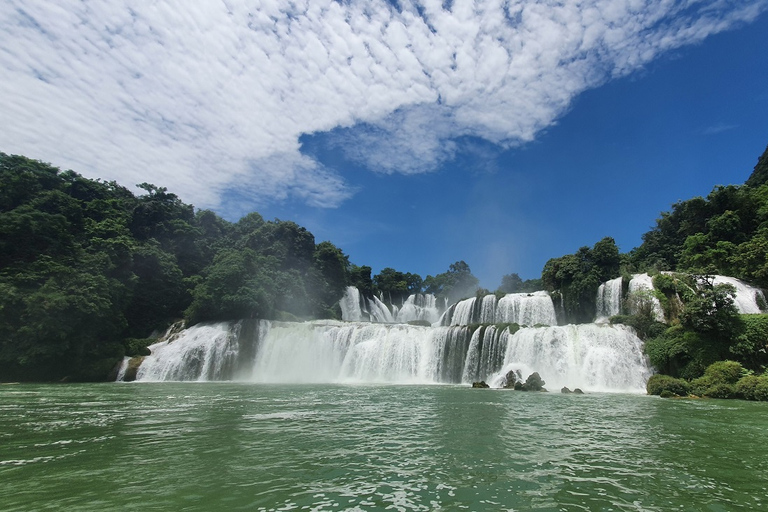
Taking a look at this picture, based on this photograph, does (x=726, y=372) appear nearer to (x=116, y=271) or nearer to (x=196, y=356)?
(x=196, y=356)

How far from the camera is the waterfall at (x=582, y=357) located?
21.7 meters

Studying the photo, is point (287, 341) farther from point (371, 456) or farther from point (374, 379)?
point (371, 456)

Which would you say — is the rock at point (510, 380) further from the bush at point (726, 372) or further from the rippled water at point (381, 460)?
the rippled water at point (381, 460)

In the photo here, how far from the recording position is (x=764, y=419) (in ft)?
34.6

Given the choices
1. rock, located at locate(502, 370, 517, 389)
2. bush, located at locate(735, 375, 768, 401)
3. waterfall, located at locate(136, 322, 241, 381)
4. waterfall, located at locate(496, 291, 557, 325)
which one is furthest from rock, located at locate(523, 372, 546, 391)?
waterfall, located at locate(136, 322, 241, 381)

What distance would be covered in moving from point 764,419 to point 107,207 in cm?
5191

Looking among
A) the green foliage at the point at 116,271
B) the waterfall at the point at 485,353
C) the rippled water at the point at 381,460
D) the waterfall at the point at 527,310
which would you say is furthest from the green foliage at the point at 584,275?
the green foliage at the point at 116,271

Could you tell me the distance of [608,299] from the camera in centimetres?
3122

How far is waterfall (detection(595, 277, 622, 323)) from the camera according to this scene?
3017 cm

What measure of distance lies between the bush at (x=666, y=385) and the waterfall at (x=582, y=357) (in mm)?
1440

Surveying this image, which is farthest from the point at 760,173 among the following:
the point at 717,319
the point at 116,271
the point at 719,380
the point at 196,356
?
the point at 116,271

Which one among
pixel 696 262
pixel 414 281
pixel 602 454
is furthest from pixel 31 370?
pixel 414 281

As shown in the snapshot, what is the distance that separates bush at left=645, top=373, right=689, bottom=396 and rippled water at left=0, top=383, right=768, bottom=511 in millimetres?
7408

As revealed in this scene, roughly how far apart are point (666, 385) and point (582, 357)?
15.9 ft
